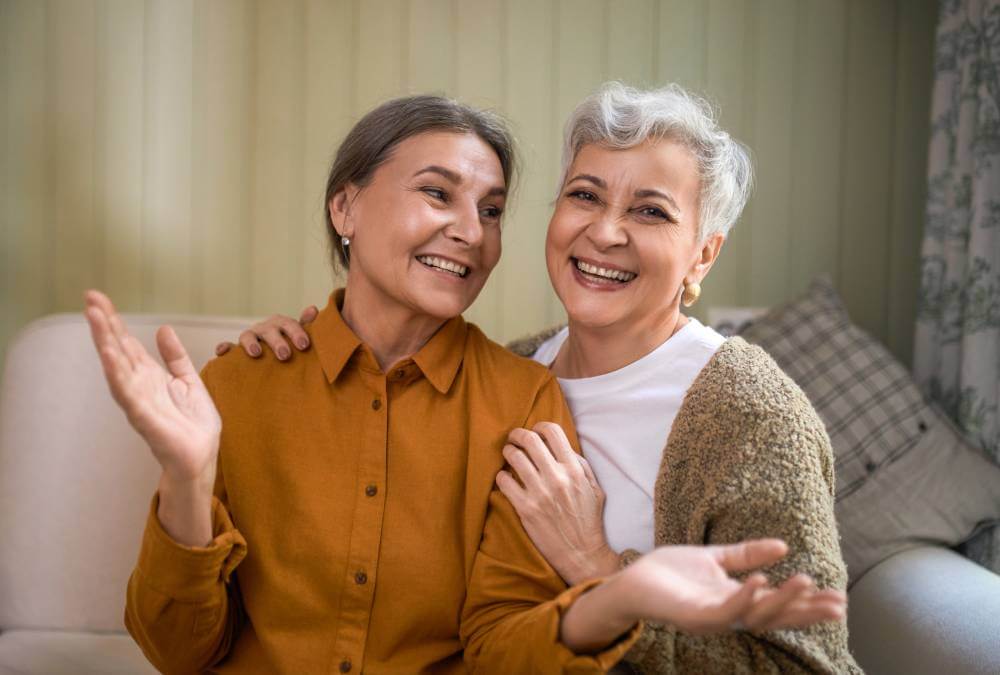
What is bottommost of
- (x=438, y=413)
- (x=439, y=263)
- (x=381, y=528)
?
(x=381, y=528)

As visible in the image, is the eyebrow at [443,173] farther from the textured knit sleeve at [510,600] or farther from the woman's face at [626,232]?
the textured knit sleeve at [510,600]

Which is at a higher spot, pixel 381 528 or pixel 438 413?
pixel 438 413

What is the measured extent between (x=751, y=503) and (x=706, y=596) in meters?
0.32

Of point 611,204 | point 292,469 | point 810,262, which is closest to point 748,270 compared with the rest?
point 810,262

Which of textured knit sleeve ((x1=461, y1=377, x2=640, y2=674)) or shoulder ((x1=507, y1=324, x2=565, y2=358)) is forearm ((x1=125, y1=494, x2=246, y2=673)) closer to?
textured knit sleeve ((x1=461, y1=377, x2=640, y2=674))

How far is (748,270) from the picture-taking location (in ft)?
9.82

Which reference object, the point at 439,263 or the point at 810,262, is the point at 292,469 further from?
the point at 810,262

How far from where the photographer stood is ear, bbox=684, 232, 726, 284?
5.23ft

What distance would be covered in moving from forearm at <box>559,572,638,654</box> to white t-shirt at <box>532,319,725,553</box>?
1.09 feet

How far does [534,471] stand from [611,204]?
18.6 inches

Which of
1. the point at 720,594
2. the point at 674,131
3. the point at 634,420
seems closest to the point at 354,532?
the point at 634,420

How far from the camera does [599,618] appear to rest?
1.04m

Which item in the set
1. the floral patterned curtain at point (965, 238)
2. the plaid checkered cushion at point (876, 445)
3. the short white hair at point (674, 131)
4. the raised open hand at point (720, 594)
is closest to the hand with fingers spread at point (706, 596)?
the raised open hand at point (720, 594)

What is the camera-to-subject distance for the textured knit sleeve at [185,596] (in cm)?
120
